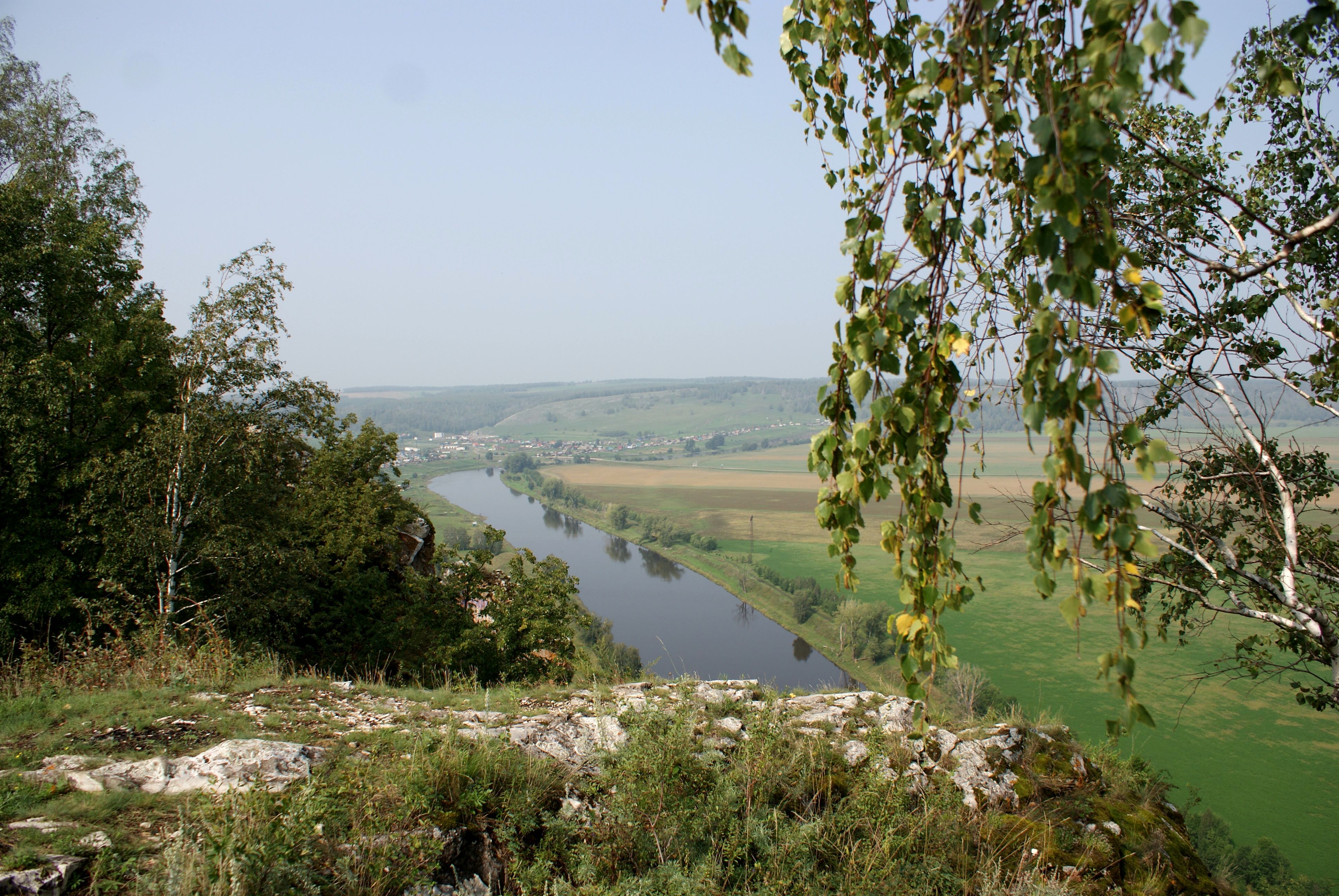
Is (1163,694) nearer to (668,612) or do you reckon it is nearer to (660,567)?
(668,612)

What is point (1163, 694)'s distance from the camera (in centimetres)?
3234

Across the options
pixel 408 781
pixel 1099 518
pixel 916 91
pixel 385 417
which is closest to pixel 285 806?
pixel 408 781

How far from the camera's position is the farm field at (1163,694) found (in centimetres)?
2383

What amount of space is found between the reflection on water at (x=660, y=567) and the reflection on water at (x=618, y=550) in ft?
5.06

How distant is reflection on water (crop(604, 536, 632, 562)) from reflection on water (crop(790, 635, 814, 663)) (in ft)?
84.0

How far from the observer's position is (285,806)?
296cm

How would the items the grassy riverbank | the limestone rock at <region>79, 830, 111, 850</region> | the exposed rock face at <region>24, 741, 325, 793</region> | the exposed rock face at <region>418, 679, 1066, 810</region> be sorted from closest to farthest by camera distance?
the limestone rock at <region>79, 830, 111, 850</region>, the exposed rock face at <region>24, 741, 325, 793</region>, the exposed rock face at <region>418, 679, 1066, 810</region>, the grassy riverbank

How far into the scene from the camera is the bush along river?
38312mm

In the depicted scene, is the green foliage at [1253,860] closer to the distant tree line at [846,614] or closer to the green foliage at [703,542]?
the distant tree line at [846,614]

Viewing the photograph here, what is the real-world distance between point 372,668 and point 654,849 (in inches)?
373

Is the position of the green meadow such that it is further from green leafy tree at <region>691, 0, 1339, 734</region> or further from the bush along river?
green leafy tree at <region>691, 0, 1339, 734</region>

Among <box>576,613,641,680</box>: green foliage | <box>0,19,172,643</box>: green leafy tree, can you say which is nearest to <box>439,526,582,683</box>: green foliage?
<box>0,19,172,643</box>: green leafy tree

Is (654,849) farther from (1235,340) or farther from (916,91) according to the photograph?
(1235,340)

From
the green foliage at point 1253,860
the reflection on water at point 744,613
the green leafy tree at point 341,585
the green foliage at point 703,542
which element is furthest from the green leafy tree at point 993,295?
the green foliage at point 703,542
